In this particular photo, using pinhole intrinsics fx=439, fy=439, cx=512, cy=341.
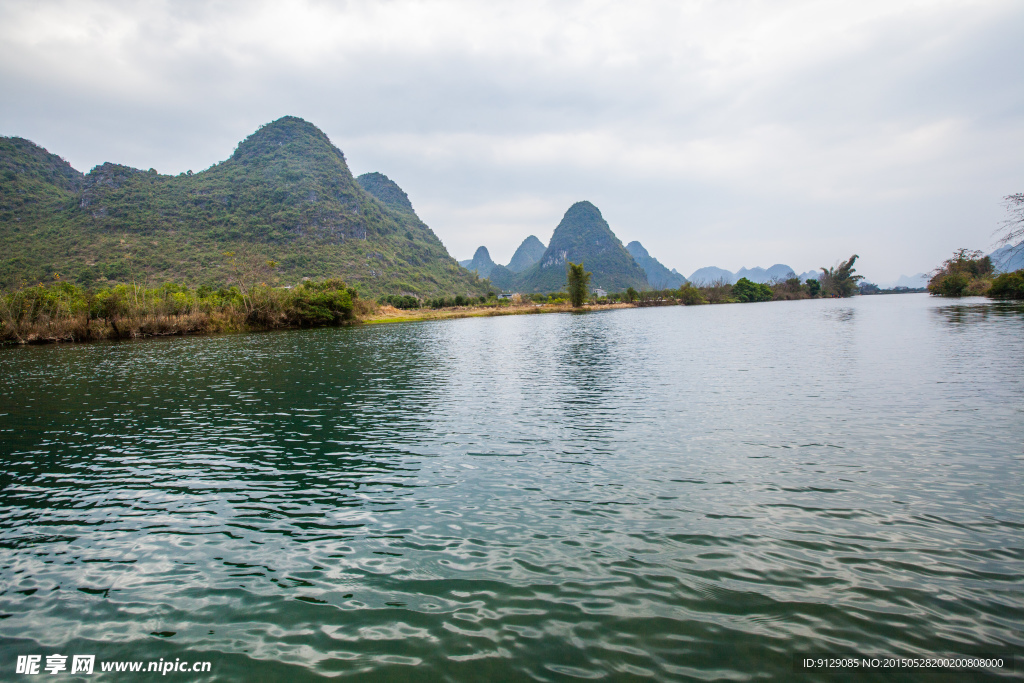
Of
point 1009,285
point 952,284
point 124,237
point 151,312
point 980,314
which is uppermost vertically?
point 124,237

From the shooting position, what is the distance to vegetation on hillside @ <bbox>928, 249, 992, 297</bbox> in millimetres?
114312

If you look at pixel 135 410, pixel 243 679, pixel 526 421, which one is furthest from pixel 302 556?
pixel 135 410

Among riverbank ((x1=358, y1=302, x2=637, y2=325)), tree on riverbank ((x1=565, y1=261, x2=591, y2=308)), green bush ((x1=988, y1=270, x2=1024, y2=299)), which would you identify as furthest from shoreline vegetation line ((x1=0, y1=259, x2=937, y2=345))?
green bush ((x1=988, y1=270, x2=1024, y2=299))

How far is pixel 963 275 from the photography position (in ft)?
383

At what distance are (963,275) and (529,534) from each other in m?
162

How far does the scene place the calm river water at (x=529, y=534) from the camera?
241 inches

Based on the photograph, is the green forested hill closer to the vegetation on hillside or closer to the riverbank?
the riverbank

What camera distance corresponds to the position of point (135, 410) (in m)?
23.3

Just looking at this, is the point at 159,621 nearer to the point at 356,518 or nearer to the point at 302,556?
the point at 302,556

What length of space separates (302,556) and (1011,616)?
11521mm

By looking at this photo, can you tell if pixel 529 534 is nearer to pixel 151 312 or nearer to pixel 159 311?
pixel 151 312

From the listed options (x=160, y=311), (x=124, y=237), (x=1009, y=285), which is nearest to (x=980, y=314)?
(x=1009, y=285)

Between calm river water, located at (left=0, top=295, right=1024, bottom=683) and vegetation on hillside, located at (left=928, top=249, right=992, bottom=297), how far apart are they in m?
135

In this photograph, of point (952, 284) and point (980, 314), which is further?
point (952, 284)
